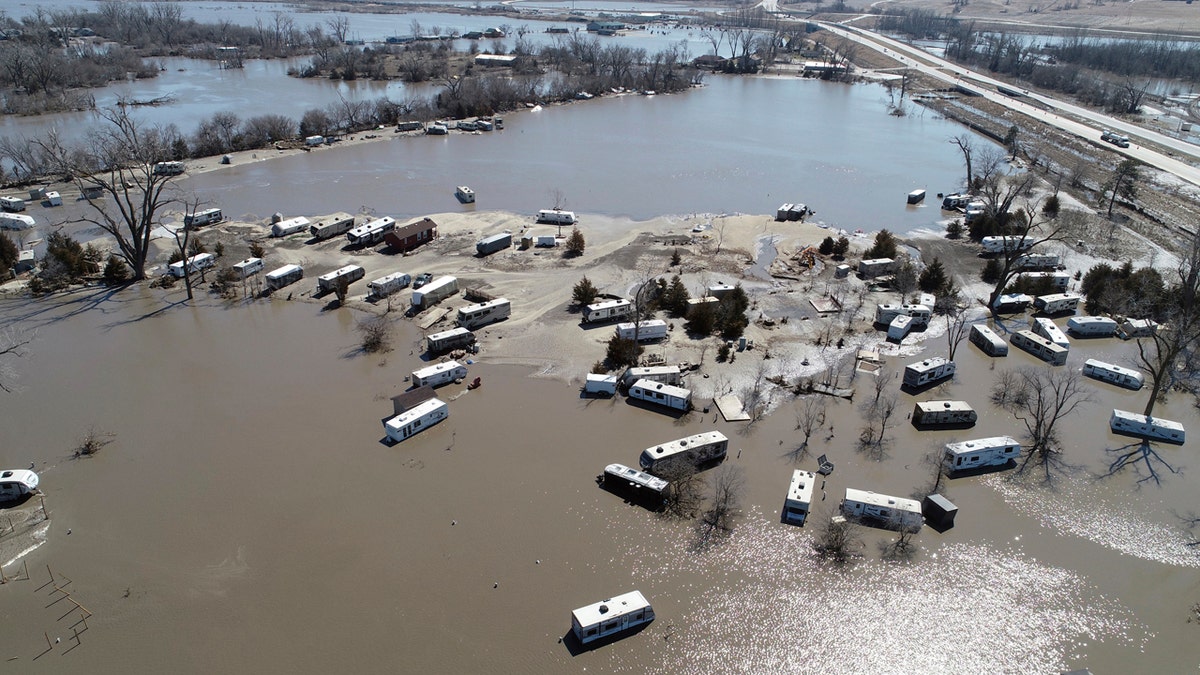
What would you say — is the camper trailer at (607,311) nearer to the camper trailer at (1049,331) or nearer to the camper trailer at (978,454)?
the camper trailer at (978,454)

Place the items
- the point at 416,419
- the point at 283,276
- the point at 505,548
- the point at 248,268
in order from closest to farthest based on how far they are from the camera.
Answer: the point at 505,548 → the point at 416,419 → the point at 283,276 → the point at 248,268

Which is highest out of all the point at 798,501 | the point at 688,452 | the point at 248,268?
the point at 248,268

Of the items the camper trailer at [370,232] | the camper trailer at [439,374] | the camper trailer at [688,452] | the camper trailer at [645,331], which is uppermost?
the camper trailer at [370,232]

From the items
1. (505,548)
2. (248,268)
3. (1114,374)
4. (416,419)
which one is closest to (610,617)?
(505,548)

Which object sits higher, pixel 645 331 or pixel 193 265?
pixel 193 265

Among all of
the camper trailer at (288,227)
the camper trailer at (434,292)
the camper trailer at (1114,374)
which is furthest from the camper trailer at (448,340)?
the camper trailer at (1114,374)

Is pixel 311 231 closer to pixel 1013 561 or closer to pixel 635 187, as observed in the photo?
pixel 635 187

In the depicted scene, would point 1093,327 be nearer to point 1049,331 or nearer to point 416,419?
point 1049,331

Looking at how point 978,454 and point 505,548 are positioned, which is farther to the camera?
point 978,454
